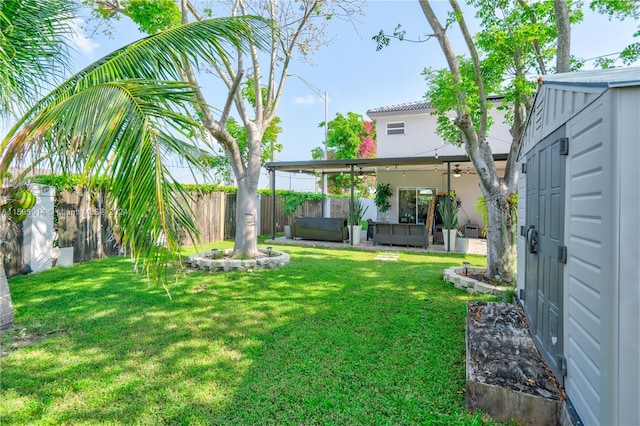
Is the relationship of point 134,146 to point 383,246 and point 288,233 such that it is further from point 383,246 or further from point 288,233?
point 288,233

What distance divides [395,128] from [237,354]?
13.3 meters

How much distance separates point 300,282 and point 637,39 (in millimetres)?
7375

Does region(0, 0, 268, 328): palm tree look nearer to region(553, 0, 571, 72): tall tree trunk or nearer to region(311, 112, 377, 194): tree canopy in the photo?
region(553, 0, 571, 72): tall tree trunk

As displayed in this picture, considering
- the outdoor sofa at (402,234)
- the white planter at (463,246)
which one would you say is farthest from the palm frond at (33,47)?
the white planter at (463,246)

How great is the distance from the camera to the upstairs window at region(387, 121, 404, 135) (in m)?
14.6

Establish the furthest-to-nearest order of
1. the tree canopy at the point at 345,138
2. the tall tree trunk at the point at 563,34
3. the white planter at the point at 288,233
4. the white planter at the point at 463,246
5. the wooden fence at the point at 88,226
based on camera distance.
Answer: the tree canopy at the point at 345,138 → the white planter at the point at 288,233 → the white planter at the point at 463,246 → the wooden fence at the point at 88,226 → the tall tree trunk at the point at 563,34

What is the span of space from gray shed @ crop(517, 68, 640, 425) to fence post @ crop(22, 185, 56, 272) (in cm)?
843

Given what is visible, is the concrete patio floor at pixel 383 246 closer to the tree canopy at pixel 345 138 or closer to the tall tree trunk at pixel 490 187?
the tall tree trunk at pixel 490 187

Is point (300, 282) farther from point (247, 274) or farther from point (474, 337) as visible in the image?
point (474, 337)

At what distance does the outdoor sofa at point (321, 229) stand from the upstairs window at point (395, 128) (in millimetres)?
5605

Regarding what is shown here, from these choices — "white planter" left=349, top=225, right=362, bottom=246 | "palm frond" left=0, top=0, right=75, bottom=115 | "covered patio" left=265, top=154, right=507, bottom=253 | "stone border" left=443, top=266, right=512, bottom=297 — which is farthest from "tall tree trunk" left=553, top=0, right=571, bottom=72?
"white planter" left=349, top=225, right=362, bottom=246

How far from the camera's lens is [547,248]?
9.24ft

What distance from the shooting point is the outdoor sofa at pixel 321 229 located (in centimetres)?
1135

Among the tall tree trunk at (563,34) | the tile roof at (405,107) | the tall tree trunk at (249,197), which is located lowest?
the tall tree trunk at (249,197)
